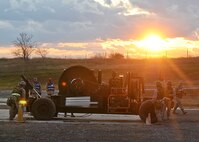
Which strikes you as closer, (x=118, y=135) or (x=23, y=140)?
(x=23, y=140)

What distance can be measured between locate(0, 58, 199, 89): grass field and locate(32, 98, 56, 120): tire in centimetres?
2861

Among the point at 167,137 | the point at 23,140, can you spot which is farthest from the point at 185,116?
the point at 23,140

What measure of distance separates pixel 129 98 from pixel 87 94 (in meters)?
1.88

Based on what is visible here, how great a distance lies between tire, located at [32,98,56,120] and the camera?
75.7 feet

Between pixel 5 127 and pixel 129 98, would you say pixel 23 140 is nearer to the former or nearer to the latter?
pixel 5 127

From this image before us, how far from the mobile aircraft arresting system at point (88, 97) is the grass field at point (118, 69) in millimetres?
27973

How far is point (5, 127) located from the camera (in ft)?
62.0

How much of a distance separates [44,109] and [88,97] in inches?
78.0

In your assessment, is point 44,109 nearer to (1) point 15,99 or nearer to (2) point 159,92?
(1) point 15,99

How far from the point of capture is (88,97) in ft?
76.5

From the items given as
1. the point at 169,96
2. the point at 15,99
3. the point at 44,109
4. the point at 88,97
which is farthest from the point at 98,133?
the point at 169,96

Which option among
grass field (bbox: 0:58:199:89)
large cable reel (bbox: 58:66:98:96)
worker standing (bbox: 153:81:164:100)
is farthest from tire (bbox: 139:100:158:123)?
grass field (bbox: 0:58:199:89)

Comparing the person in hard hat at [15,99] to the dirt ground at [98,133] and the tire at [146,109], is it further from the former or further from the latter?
the tire at [146,109]

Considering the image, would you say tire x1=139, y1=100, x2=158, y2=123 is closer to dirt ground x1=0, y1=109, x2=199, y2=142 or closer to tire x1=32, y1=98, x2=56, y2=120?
dirt ground x1=0, y1=109, x2=199, y2=142
